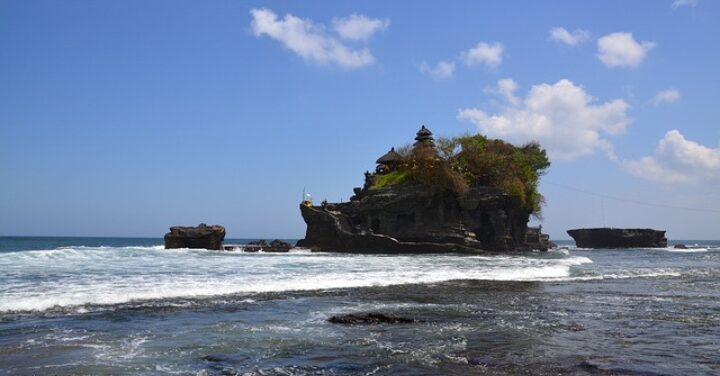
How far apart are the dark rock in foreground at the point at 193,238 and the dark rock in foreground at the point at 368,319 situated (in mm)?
43715

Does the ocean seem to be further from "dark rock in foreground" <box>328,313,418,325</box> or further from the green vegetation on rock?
the green vegetation on rock

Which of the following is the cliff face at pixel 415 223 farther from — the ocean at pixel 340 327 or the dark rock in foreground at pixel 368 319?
the dark rock in foreground at pixel 368 319

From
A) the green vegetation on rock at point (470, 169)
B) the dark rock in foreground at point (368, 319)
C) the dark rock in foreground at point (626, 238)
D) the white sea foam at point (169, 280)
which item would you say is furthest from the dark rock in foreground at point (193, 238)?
the dark rock in foreground at point (626, 238)

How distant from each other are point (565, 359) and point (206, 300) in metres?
10.0

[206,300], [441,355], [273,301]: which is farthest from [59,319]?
[441,355]

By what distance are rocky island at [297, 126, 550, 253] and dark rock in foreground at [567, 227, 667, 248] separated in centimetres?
Result: 4572

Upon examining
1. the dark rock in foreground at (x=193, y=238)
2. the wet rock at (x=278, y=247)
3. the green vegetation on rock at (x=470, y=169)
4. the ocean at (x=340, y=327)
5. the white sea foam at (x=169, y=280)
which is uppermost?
the green vegetation on rock at (x=470, y=169)

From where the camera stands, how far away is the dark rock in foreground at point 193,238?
175 ft

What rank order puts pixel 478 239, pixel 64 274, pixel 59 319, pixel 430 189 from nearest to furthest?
pixel 59 319
pixel 64 274
pixel 430 189
pixel 478 239

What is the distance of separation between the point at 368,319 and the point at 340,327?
31.0 inches

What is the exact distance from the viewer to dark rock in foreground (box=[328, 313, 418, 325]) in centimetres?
1170

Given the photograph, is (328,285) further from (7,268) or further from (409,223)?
(409,223)

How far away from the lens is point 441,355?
8.77 m

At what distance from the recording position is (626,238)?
95.5 meters
